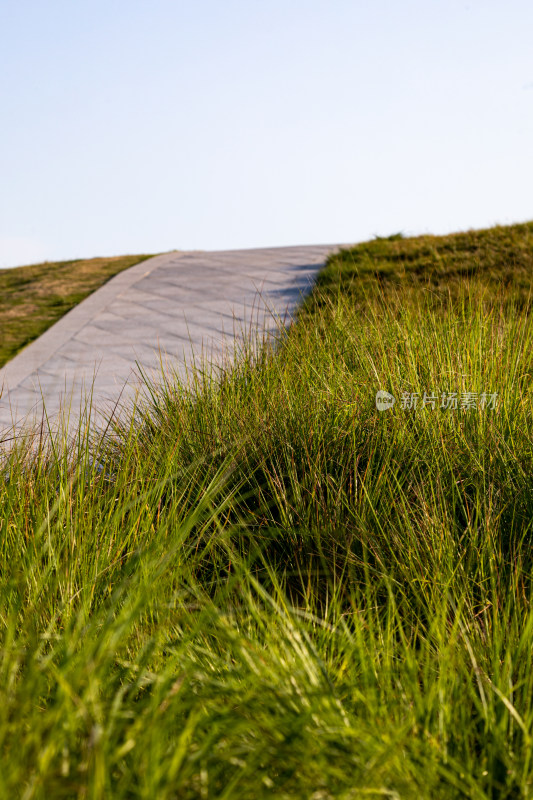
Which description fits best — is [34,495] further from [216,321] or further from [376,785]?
[216,321]

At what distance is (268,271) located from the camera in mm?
8609

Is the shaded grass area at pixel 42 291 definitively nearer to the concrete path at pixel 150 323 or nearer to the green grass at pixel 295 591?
the concrete path at pixel 150 323

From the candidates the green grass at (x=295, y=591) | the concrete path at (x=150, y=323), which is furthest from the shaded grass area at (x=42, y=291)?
the green grass at (x=295, y=591)

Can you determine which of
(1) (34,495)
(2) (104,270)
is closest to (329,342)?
(1) (34,495)

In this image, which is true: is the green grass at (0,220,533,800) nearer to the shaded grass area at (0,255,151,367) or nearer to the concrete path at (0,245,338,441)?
the concrete path at (0,245,338,441)

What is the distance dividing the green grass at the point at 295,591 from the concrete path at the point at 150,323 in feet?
3.20

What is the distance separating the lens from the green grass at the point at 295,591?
1.11 meters

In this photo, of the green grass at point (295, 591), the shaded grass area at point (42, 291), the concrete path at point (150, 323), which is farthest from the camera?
the shaded grass area at point (42, 291)

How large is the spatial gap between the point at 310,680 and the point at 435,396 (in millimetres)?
1591

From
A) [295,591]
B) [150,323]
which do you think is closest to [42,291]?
[150,323]

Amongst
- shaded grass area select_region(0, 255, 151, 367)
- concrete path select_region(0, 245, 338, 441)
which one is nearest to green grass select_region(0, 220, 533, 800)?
concrete path select_region(0, 245, 338, 441)

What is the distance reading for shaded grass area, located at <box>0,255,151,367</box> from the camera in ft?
22.0

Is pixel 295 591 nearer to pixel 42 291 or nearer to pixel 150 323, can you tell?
pixel 150 323

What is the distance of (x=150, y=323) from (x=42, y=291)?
101 inches
